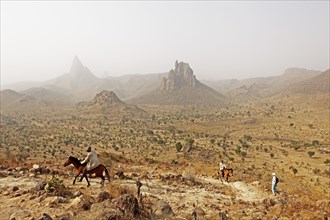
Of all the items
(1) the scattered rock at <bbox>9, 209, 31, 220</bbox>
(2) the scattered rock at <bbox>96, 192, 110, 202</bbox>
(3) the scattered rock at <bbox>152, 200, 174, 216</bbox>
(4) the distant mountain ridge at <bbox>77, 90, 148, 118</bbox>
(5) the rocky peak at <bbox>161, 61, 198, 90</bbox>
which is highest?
(5) the rocky peak at <bbox>161, 61, 198, 90</bbox>

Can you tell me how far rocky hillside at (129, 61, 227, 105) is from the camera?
459ft

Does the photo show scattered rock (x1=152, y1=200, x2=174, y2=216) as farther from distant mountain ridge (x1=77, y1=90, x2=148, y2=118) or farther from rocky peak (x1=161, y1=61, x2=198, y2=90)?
rocky peak (x1=161, y1=61, x2=198, y2=90)

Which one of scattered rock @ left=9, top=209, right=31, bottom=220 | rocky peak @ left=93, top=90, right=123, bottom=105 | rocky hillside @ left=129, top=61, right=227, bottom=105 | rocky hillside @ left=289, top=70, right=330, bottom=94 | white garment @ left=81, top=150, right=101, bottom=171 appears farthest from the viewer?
rocky hillside @ left=129, top=61, right=227, bottom=105

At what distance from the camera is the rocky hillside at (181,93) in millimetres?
139875

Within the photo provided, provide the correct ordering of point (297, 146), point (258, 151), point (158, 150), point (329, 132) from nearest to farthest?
point (158, 150) < point (258, 151) < point (297, 146) < point (329, 132)

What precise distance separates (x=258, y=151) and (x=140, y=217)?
3484 cm

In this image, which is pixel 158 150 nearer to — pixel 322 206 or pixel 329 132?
pixel 322 206

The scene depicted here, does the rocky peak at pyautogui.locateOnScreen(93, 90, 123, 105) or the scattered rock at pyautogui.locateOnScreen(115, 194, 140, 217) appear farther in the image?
the rocky peak at pyautogui.locateOnScreen(93, 90, 123, 105)

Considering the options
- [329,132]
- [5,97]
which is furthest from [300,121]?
[5,97]

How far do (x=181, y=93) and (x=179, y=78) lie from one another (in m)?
13.9

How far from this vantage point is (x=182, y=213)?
35.1 feet

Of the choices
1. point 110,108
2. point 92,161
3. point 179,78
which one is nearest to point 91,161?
point 92,161

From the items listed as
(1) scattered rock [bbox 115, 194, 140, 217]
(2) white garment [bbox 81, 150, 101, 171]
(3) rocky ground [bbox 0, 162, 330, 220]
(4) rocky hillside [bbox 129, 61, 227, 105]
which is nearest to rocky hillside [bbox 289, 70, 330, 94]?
(4) rocky hillside [bbox 129, 61, 227, 105]

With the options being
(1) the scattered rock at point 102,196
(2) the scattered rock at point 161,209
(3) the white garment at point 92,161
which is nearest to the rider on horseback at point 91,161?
(3) the white garment at point 92,161
